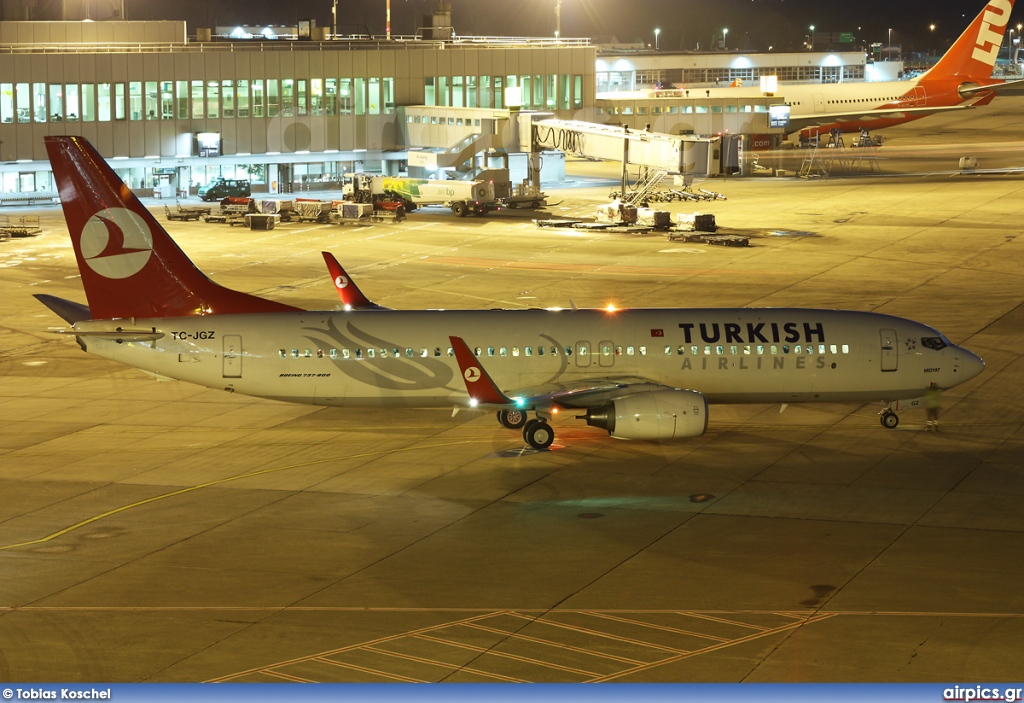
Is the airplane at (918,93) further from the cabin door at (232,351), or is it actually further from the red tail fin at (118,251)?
the red tail fin at (118,251)

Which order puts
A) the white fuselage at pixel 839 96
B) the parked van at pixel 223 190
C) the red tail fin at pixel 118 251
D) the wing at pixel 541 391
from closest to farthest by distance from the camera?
the wing at pixel 541 391, the red tail fin at pixel 118 251, the parked van at pixel 223 190, the white fuselage at pixel 839 96

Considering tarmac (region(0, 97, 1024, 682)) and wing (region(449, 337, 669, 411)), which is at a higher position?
wing (region(449, 337, 669, 411))

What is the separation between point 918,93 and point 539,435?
115549 millimetres

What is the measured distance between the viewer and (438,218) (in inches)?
3917

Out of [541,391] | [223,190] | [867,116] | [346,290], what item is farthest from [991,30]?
[541,391]

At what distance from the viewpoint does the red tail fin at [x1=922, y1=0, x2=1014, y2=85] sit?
13500 cm

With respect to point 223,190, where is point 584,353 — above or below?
below

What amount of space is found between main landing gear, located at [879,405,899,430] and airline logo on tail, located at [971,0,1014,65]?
104076 mm

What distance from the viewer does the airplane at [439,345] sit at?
37.6m

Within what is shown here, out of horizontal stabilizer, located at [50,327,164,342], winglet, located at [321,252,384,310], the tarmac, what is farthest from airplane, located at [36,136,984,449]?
winglet, located at [321,252,384,310]

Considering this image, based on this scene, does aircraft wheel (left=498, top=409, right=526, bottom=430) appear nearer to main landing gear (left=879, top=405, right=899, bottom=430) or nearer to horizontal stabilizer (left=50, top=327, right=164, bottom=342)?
horizontal stabilizer (left=50, top=327, right=164, bottom=342)

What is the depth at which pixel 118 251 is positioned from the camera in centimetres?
3766

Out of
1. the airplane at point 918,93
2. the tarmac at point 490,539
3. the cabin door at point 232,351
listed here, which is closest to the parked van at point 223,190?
the tarmac at point 490,539

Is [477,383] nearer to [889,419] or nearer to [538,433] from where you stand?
[538,433]
